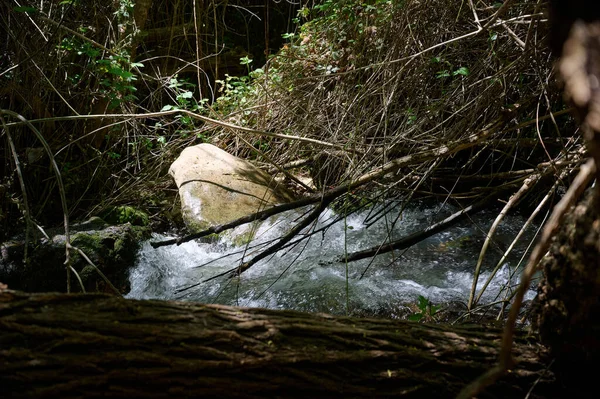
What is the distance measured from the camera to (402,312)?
3.71 metres

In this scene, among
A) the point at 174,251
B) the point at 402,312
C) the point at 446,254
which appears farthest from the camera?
the point at 174,251

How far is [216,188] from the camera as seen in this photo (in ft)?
18.2

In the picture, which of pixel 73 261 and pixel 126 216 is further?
pixel 126 216

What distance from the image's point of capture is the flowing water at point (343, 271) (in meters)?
3.94

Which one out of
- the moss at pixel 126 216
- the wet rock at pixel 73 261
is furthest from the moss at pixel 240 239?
the moss at pixel 126 216

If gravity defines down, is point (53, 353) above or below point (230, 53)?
below

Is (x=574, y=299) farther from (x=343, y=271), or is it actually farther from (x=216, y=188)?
(x=216, y=188)

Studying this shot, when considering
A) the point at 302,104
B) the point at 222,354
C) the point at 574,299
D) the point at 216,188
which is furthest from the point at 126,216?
the point at 574,299

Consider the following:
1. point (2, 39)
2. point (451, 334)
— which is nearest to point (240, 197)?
point (2, 39)

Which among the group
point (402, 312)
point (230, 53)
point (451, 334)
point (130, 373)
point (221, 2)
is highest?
point (221, 2)

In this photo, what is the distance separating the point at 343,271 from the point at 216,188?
178cm

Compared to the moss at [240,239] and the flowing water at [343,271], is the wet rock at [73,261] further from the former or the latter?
the moss at [240,239]

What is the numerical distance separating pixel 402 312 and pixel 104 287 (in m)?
2.21

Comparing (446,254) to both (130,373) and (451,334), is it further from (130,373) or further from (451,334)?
(130,373)
